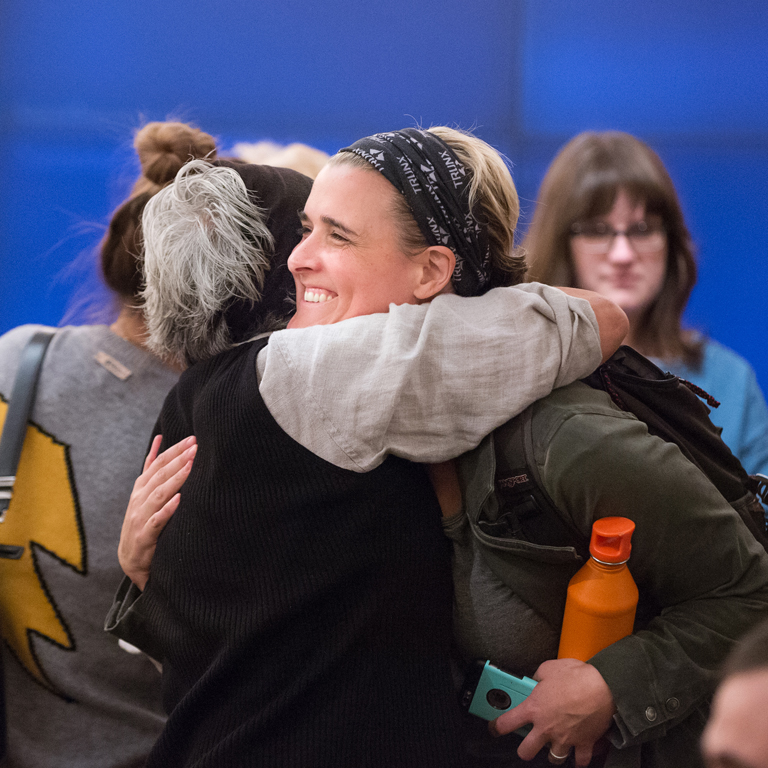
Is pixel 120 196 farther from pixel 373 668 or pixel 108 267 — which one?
pixel 373 668

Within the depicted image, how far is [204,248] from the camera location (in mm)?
1172

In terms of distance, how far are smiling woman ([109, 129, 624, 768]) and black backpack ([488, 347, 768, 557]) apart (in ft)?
0.20

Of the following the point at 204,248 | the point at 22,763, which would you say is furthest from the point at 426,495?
the point at 22,763

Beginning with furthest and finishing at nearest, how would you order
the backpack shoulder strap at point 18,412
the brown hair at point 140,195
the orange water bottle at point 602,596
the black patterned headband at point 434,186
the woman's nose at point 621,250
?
the woman's nose at point 621,250 < the brown hair at point 140,195 < the backpack shoulder strap at point 18,412 < the black patterned headband at point 434,186 < the orange water bottle at point 602,596

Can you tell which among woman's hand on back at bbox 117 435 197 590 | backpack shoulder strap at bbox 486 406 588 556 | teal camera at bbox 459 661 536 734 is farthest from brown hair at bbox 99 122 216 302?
teal camera at bbox 459 661 536 734

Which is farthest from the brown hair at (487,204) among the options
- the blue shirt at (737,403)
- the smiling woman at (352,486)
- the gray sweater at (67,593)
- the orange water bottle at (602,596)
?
the blue shirt at (737,403)

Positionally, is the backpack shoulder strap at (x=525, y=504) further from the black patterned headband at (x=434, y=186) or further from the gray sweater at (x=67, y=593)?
the gray sweater at (x=67, y=593)

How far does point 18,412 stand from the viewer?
1.55 m

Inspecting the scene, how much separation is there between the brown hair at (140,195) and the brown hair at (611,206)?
41.8 inches

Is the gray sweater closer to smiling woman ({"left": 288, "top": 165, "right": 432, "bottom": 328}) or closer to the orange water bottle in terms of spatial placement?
smiling woman ({"left": 288, "top": 165, "right": 432, "bottom": 328})

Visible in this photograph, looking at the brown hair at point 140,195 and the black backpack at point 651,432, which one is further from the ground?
the brown hair at point 140,195

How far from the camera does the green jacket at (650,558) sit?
0.95 meters

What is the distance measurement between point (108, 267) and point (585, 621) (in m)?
1.33

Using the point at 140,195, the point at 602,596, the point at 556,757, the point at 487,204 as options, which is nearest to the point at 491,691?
the point at 556,757
